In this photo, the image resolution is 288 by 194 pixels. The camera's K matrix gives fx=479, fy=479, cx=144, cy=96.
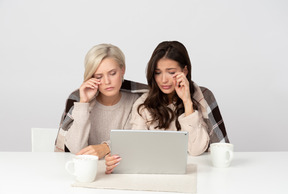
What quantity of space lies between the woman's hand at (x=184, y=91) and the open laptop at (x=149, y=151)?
57cm

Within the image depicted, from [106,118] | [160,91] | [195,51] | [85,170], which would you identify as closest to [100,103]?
[106,118]

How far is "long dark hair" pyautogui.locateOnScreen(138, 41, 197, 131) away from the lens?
273cm

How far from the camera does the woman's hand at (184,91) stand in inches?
103

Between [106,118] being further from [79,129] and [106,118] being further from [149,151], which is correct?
[149,151]

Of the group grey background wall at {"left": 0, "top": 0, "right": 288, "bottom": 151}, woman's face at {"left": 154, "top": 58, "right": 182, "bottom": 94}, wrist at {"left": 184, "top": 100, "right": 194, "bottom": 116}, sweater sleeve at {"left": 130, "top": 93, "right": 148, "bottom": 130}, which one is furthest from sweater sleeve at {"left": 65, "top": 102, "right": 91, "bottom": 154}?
grey background wall at {"left": 0, "top": 0, "right": 288, "bottom": 151}

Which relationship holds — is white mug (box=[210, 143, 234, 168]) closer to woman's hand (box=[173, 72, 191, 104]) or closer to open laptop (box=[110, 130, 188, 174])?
open laptop (box=[110, 130, 188, 174])

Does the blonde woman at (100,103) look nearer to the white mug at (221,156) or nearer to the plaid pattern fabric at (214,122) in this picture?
the plaid pattern fabric at (214,122)

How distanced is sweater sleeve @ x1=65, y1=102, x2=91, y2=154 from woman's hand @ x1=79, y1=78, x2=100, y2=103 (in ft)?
0.14

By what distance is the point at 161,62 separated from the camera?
8.95 ft

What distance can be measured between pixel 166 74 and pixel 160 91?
0.15m

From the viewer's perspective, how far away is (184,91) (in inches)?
105
